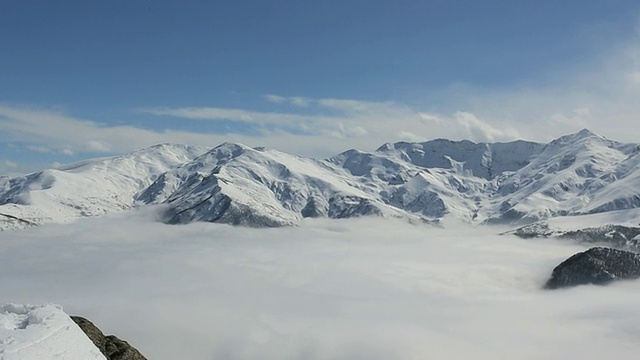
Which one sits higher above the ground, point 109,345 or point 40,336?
point 40,336

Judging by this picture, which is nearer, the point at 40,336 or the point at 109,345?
the point at 40,336

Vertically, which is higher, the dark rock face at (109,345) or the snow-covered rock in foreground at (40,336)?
the snow-covered rock in foreground at (40,336)

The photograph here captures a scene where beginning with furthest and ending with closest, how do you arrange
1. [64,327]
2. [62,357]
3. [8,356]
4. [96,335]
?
[96,335]
[64,327]
[62,357]
[8,356]

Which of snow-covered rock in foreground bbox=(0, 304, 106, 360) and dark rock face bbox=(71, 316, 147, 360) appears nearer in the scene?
snow-covered rock in foreground bbox=(0, 304, 106, 360)

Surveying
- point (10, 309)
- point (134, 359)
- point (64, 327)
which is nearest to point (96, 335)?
point (134, 359)

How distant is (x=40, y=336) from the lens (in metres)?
43.3

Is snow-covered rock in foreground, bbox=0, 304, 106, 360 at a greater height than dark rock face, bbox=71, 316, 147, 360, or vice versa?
snow-covered rock in foreground, bbox=0, 304, 106, 360

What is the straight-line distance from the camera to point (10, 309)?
53.7m

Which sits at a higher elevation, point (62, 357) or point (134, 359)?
point (62, 357)

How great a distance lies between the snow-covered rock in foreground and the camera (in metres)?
40.1

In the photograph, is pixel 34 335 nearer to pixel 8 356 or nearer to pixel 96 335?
pixel 8 356

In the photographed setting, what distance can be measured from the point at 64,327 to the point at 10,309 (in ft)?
34.8

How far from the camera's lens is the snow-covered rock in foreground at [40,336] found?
4012cm

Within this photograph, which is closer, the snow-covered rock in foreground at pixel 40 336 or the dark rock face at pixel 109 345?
the snow-covered rock in foreground at pixel 40 336
